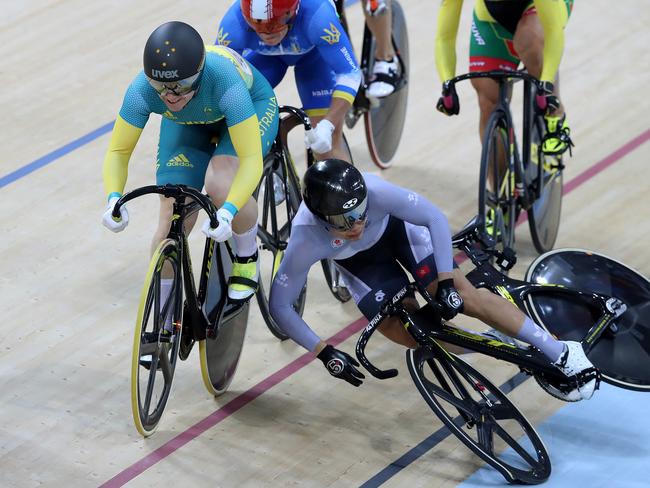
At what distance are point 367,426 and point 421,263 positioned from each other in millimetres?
648

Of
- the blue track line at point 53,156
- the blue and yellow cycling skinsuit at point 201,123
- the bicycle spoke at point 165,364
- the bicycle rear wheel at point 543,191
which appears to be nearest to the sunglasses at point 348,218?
the blue and yellow cycling skinsuit at point 201,123

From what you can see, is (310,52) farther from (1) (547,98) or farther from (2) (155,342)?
(2) (155,342)

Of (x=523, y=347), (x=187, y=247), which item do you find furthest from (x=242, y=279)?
(x=523, y=347)

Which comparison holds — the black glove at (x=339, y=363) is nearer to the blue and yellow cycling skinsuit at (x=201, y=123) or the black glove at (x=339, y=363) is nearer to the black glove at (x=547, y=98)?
the blue and yellow cycling skinsuit at (x=201, y=123)

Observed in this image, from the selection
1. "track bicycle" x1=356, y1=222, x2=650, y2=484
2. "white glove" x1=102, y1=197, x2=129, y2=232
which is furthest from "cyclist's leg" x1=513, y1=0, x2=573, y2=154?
"white glove" x1=102, y1=197, x2=129, y2=232

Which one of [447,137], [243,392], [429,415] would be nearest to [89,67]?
[447,137]

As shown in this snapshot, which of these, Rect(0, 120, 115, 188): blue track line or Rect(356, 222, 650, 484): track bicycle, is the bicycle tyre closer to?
Rect(356, 222, 650, 484): track bicycle

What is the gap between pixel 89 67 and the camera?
750cm

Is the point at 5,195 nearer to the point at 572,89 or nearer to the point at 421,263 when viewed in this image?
the point at 421,263

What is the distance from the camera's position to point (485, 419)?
4.32 metres

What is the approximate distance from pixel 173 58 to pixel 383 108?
257cm

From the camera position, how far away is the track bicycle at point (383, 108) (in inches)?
248

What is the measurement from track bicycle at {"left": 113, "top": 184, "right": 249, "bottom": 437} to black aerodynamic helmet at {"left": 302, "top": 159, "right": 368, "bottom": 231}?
1.11 feet

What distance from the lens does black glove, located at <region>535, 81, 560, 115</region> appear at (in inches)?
201
